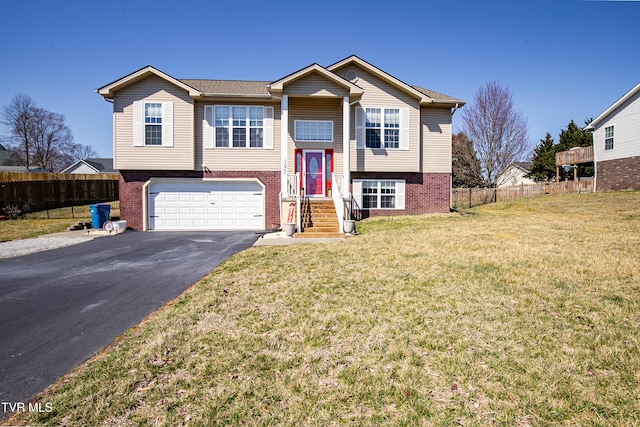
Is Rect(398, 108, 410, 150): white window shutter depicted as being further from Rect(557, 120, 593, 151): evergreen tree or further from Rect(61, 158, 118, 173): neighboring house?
Rect(61, 158, 118, 173): neighboring house

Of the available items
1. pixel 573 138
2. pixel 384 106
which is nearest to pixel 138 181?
pixel 384 106

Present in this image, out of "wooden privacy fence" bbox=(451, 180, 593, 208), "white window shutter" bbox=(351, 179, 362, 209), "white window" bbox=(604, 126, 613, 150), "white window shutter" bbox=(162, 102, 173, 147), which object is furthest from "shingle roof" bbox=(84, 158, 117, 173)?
"white window" bbox=(604, 126, 613, 150)

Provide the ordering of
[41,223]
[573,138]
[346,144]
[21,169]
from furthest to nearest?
1. [21,169]
2. [573,138]
3. [41,223]
4. [346,144]

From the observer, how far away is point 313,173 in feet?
55.1

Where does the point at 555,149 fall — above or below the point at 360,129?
above

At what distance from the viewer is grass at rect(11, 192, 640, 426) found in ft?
10.2

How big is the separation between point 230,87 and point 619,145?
2489 cm

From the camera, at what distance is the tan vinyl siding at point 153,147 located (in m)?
15.8

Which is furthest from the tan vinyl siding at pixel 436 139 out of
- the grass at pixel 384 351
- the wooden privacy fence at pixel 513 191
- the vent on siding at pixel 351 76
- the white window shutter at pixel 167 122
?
the white window shutter at pixel 167 122

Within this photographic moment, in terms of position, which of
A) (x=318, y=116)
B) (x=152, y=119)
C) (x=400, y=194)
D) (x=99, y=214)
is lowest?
(x=99, y=214)

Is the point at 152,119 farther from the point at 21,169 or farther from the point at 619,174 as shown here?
the point at 21,169

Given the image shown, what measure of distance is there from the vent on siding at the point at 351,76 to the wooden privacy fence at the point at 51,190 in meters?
20.1

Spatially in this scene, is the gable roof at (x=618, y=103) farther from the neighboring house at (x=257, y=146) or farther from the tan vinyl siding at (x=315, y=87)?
the tan vinyl siding at (x=315, y=87)

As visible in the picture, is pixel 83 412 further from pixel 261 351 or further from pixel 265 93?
pixel 265 93
